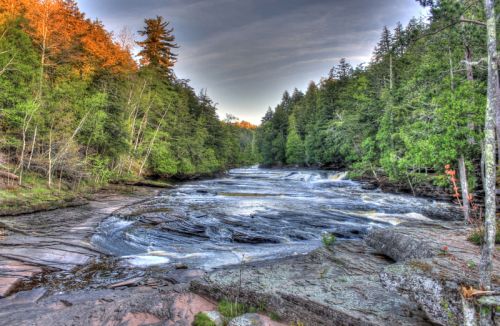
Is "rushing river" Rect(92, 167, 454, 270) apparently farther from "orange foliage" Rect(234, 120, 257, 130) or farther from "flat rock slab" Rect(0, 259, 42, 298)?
"orange foliage" Rect(234, 120, 257, 130)

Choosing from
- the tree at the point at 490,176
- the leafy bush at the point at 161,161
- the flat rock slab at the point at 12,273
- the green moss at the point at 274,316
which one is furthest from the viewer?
the leafy bush at the point at 161,161

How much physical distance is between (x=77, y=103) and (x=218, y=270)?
1545 cm

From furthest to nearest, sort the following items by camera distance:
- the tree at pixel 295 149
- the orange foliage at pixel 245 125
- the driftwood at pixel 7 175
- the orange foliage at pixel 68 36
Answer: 1. the orange foliage at pixel 245 125
2. the tree at pixel 295 149
3. the orange foliage at pixel 68 36
4. the driftwood at pixel 7 175

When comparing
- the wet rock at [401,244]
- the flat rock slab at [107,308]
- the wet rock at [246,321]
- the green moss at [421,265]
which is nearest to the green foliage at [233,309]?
the flat rock slab at [107,308]

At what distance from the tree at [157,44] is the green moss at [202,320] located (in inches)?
1266

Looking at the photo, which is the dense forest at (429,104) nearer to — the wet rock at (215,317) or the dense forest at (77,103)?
the wet rock at (215,317)

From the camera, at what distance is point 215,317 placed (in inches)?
137

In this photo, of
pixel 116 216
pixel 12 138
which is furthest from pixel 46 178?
pixel 116 216

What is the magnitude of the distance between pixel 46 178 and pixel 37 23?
9.15m

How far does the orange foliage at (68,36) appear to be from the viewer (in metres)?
15.0

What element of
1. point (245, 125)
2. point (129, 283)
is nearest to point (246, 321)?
point (129, 283)

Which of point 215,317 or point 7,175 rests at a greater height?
point 7,175

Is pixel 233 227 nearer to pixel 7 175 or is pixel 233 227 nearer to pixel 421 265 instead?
pixel 421 265

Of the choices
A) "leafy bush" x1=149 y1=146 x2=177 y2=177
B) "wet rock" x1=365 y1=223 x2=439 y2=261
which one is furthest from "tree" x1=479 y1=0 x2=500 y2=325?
"leafy bush" x1=149 y1=146 x2=177 y2=177
